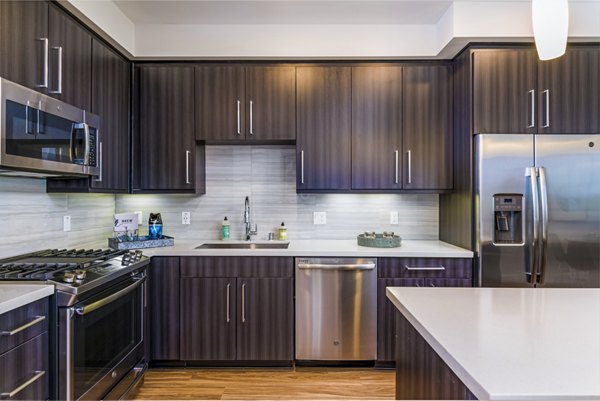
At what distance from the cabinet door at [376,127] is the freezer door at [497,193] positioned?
2.10 feet

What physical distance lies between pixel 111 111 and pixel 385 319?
253 centimetres

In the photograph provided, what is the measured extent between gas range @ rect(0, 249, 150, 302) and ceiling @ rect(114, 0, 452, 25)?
5.82 feet

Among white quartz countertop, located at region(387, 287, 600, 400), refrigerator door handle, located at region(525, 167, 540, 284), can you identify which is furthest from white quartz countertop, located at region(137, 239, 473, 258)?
white quartz countertop, located at region(387, 287, 600, 400)

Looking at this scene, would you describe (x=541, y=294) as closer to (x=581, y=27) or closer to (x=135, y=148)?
(x=581, y=27)

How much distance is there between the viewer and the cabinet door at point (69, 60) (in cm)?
195

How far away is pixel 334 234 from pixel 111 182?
6.13 feet

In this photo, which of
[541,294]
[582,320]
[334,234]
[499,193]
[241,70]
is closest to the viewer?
[582,320]

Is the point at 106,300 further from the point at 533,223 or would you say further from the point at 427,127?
the point at 533,223

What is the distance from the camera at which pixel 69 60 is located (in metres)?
2.08

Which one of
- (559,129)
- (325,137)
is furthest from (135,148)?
(559,129)

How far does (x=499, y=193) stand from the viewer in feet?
8.00

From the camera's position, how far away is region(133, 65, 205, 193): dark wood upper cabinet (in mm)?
2832

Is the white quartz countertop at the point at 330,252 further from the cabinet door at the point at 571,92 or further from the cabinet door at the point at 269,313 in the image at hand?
the cabinet door at the point at 571,92

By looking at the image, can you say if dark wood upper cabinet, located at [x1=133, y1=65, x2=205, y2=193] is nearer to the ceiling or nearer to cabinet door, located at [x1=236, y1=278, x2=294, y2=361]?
the ceiling
